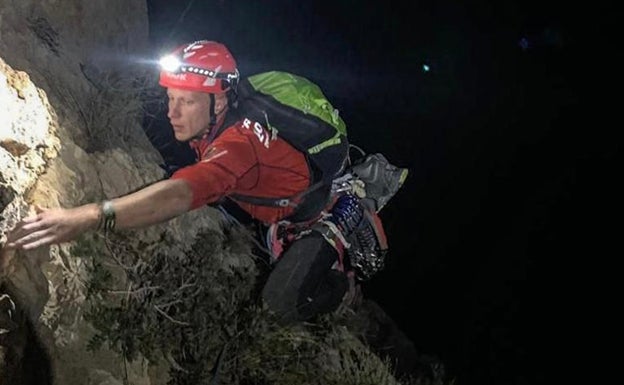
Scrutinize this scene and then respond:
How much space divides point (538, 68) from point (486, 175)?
348 inches

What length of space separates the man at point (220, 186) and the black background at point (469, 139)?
6082mm

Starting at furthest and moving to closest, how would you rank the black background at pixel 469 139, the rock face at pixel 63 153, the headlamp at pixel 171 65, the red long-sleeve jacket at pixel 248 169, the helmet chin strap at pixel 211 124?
the black background at pixel 469 139
the helmet chin strap at pixel 211 124
the headlamp at pixel 171 65
the red long-sleeve jacket at pixel 248 169
the rock face at pixel 63 153

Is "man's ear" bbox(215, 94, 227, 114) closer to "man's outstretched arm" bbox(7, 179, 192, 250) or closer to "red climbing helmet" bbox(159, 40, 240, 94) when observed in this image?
"red climbing helmet" bbox(159, 40, 240, 94)

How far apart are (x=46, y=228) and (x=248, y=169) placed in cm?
149

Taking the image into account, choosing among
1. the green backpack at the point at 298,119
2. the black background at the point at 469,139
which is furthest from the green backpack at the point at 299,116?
the black background at the point at 469,139

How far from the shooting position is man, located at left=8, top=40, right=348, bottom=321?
2900mm

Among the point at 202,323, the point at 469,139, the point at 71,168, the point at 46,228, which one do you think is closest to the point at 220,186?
the point at 46,228

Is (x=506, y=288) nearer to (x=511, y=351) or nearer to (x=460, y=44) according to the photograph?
(x=511, y=351)

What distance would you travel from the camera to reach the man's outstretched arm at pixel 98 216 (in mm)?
2746

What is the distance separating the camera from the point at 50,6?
6.09m

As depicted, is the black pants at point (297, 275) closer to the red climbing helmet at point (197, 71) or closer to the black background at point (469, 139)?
the red climbing helmet at point (197, 71)

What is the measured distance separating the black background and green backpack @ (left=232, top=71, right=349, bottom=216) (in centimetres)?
614

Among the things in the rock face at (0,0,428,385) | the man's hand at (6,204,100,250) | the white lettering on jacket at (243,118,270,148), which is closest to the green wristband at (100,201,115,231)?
the man's hand at (6,204,100,250)

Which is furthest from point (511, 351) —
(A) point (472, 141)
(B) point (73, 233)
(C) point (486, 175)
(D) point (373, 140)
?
(B) point (73, 233)
